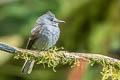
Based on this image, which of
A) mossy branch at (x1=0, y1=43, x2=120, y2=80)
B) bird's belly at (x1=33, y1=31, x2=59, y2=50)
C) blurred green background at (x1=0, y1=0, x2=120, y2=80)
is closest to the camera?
mossy branch at (x1=0, y1=43, x2=120, y2=80)

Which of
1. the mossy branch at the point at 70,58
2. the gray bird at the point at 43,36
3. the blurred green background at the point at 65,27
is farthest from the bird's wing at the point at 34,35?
the blurred green background at the point at 65,27

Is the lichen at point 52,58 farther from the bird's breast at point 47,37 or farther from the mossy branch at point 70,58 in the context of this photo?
the bird's breast at point 47,37

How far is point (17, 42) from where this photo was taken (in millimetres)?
7543

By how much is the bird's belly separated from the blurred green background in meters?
1.93

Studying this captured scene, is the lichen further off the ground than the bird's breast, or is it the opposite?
the bird's breast

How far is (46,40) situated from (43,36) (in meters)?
0.06

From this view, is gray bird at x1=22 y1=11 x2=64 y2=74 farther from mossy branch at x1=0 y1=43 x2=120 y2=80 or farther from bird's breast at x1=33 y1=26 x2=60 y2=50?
mossy branch at x1=0 y1=43 x2=120 y2=80

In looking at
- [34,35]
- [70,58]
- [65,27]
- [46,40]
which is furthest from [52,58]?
[65,27]

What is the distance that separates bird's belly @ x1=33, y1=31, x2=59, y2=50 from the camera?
551cm

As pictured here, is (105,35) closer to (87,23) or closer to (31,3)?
(87,23)

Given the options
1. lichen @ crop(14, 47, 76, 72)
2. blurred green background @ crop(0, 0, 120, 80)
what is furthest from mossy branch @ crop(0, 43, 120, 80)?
blurred green background @ crop(0, 0, 120, 80)

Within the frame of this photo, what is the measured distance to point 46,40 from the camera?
18.1ft

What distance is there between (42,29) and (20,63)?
2.58 metres

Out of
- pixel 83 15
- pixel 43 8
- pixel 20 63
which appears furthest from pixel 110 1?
pixel 20 63
